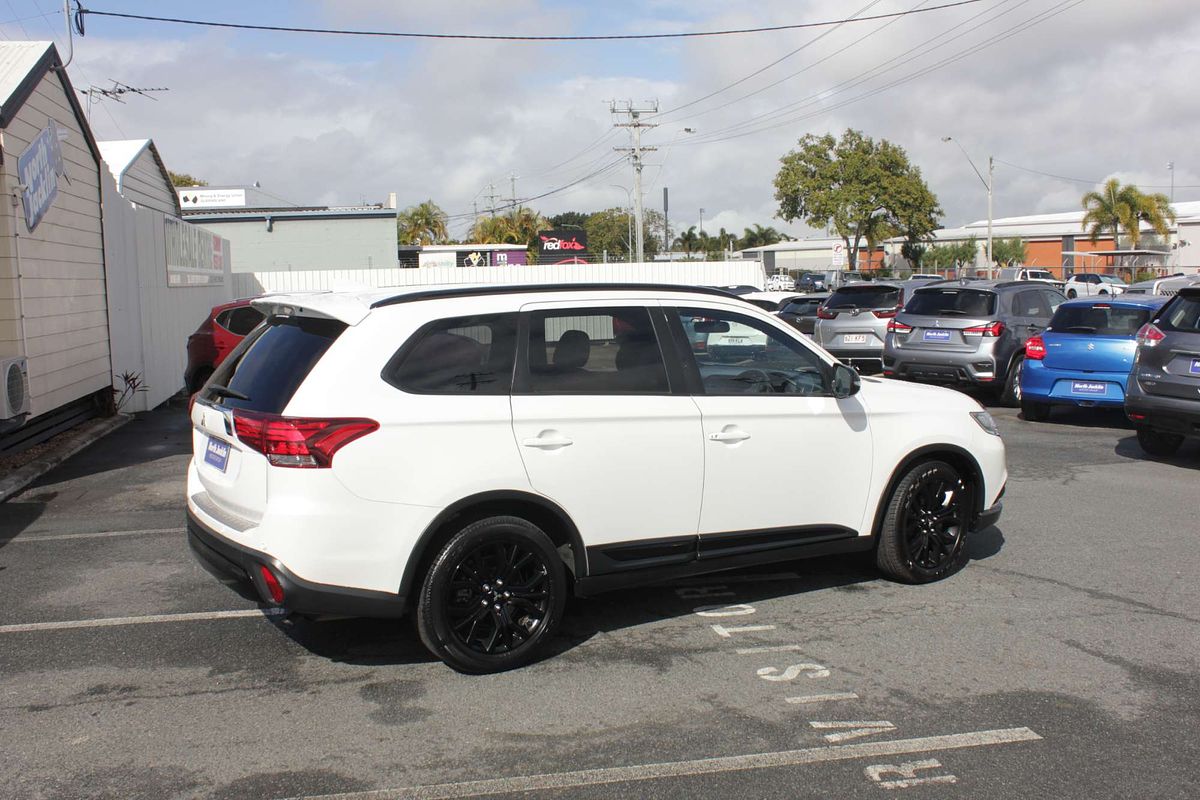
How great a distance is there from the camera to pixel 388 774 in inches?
155

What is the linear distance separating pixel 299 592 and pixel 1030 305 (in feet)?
41.9

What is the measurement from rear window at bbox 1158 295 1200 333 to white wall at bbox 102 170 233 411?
12.8 metres

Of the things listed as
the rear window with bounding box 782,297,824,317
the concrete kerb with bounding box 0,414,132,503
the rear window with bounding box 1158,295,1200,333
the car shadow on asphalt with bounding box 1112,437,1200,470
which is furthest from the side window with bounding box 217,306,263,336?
the rear window with bounding box 782,297,824,317

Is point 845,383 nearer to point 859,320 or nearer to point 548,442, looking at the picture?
point 548,442

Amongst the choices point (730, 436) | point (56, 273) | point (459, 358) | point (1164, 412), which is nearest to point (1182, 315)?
point (1164, 412)

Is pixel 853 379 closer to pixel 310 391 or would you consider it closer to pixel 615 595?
pixel 615 595

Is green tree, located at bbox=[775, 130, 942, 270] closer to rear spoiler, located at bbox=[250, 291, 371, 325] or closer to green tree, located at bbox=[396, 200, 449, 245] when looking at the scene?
green tree, located at bbox=[396, 200, 449, 245]

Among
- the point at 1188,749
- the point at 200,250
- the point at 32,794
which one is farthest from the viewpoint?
the point at 200,250

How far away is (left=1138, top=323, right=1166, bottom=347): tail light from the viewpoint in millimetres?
9883

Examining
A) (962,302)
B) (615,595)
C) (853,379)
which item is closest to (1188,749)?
(853,379)

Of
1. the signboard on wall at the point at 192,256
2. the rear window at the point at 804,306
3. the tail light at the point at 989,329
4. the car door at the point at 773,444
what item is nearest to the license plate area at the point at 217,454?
the car door at the point at 773,444

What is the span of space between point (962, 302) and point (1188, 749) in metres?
11.0

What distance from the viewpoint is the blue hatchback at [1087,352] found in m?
12.1

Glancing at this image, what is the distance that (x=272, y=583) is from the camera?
4.53 metres
